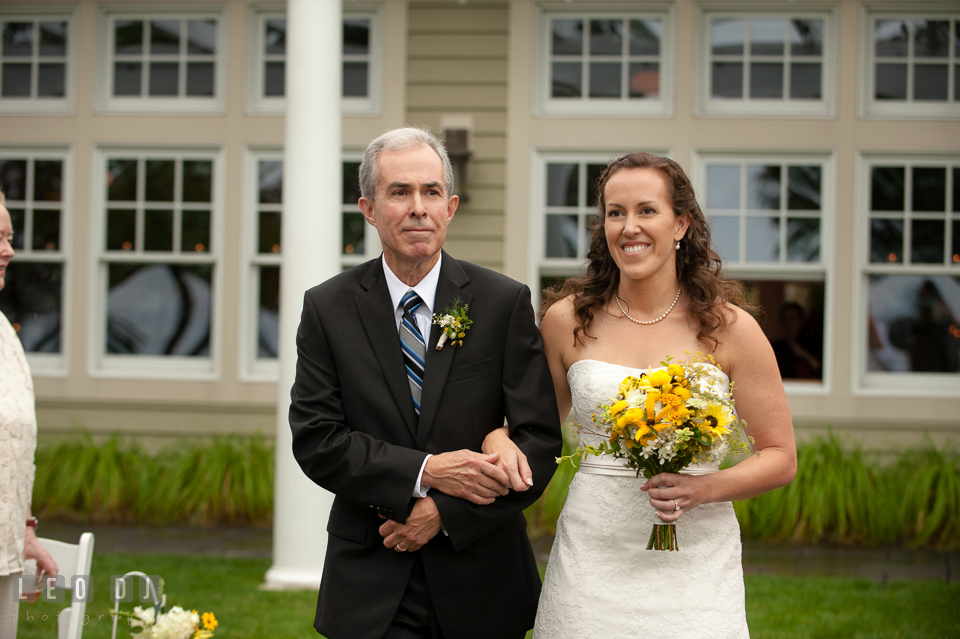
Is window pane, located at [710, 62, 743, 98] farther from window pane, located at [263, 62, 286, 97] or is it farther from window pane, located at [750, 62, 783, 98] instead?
window pane, located at [263, 62, 286, 97]

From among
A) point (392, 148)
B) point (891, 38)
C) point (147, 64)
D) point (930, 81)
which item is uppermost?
point (891, 38)

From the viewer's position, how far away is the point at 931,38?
24.8ft

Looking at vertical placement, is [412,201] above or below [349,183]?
below

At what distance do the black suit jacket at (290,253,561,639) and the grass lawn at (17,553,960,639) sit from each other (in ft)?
8.19

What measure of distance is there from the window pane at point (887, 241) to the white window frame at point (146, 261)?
229 inches

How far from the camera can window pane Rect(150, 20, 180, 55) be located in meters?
8.09

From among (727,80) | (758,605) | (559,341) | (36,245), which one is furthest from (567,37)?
(559,341)

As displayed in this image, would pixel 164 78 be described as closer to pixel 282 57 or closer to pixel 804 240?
pixel 282 57

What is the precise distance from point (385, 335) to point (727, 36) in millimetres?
6278

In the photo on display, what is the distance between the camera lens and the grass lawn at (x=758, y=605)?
4.77 meters

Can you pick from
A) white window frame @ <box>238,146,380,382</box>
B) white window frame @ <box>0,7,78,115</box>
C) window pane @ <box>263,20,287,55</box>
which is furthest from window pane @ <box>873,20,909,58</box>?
white window frame @ <box>0,7,78,115</box>

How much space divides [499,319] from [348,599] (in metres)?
0.91

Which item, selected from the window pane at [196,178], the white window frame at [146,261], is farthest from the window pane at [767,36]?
the window pane at [196,178]

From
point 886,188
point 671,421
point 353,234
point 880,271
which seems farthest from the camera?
point 353,234
